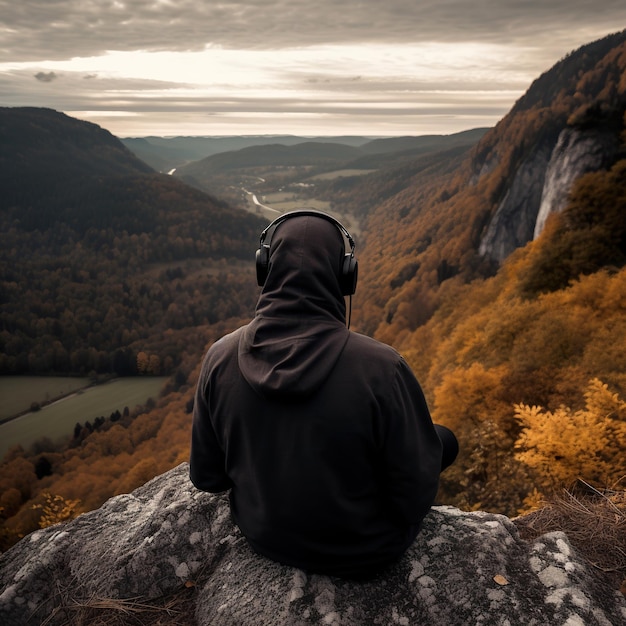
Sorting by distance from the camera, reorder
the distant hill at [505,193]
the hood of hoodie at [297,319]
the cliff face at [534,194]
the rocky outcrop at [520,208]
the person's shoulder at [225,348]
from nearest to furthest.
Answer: the hood of hoodie at [297,319], the person's shoulder at [225,348], the cliff face at [534,194], the distant hill at [505,193], the rocky outcrop at [520,208]

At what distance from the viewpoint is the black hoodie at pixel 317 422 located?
271 centimetres

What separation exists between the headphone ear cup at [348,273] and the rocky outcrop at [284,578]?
6.53 feet

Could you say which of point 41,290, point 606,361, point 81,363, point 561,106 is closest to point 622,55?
point 561,106

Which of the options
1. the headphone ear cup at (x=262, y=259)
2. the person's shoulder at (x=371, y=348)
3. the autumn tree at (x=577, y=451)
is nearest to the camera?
the person's shoulder at (x=371, y=348)

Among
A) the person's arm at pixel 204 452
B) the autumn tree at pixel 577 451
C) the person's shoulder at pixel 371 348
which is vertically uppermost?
the person's shoulder at pixel 371 348

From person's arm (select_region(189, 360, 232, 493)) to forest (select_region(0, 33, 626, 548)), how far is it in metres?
3.77

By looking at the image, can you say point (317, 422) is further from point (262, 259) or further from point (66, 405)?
point (66, 405)

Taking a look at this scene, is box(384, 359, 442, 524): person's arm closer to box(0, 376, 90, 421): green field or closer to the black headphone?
the black headphone

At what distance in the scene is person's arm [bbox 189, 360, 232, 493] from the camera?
10.7 feet

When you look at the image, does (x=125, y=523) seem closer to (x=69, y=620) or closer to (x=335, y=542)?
(x=69, y=620)

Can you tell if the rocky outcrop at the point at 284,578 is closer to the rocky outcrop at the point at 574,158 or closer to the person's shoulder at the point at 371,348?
the person's shoulder at the point at 371,348

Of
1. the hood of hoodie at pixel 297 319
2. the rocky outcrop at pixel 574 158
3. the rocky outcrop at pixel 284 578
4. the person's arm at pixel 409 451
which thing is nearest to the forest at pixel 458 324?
the rocky outcrop at pixel 574 158

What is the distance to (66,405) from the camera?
11031 centimetres

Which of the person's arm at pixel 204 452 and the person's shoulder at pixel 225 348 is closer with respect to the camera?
the person's shoulder at pixel 225 348
